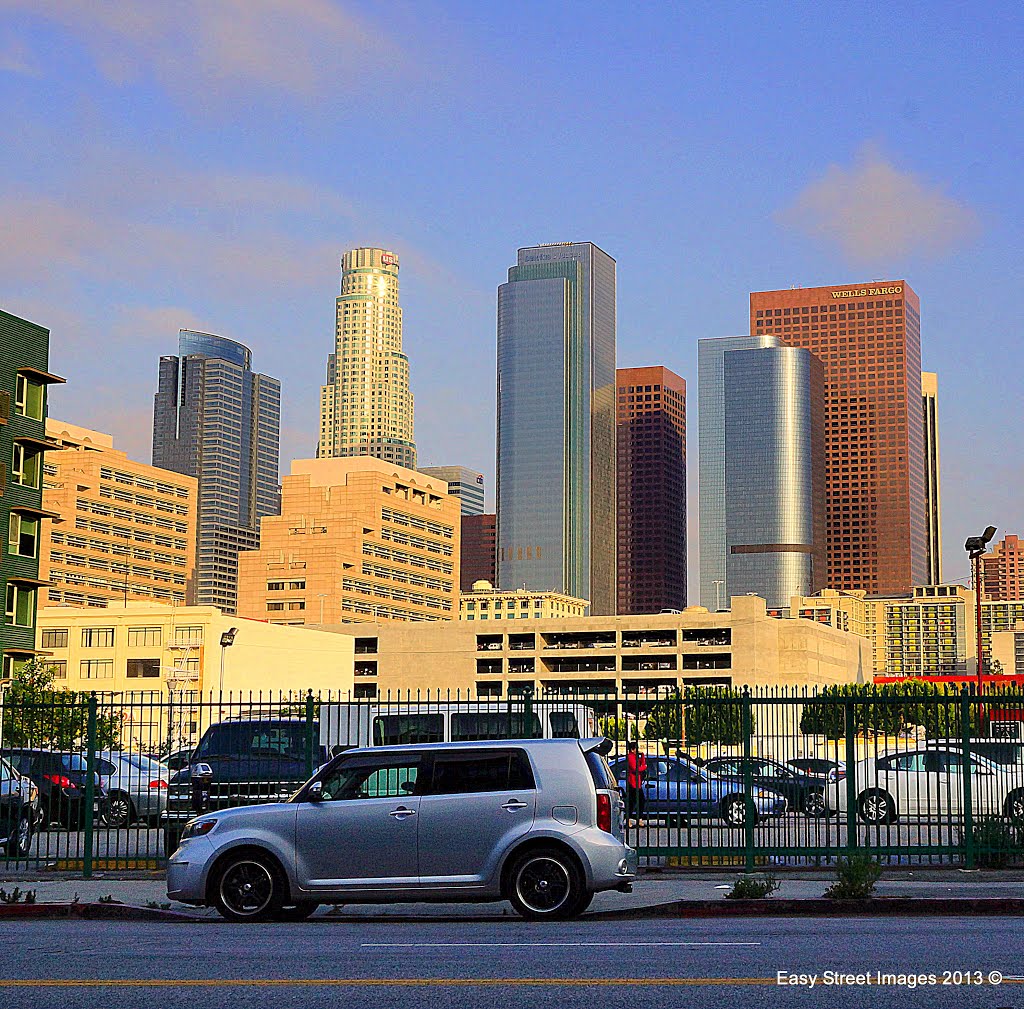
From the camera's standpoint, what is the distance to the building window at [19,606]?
7256cm

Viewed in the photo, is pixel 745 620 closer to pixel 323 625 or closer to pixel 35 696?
pixel 323 625

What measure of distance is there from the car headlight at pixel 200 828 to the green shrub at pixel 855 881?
7018 mm

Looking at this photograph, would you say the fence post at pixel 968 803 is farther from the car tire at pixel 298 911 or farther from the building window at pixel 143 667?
the building window at pixel 143 667

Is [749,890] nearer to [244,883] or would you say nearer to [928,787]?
[244,883]

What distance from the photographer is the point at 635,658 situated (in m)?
156

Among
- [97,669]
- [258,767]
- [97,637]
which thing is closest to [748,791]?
[258,767]

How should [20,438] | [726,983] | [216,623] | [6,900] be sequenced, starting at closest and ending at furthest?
[726,983]
[6,900]
[20,438]
[216,623]

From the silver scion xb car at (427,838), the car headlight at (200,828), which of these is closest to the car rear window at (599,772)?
the silver scion xb car at (427,838)

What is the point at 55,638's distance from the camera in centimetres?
12788

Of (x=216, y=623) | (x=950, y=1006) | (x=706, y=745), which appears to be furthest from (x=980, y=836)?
(x=216, y=623)

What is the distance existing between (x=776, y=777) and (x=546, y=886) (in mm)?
6906

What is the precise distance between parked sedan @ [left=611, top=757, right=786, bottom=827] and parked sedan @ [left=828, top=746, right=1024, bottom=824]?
1.16 meters

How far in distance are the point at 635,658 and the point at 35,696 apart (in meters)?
96.6

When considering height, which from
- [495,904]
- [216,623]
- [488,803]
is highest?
[216,623]
